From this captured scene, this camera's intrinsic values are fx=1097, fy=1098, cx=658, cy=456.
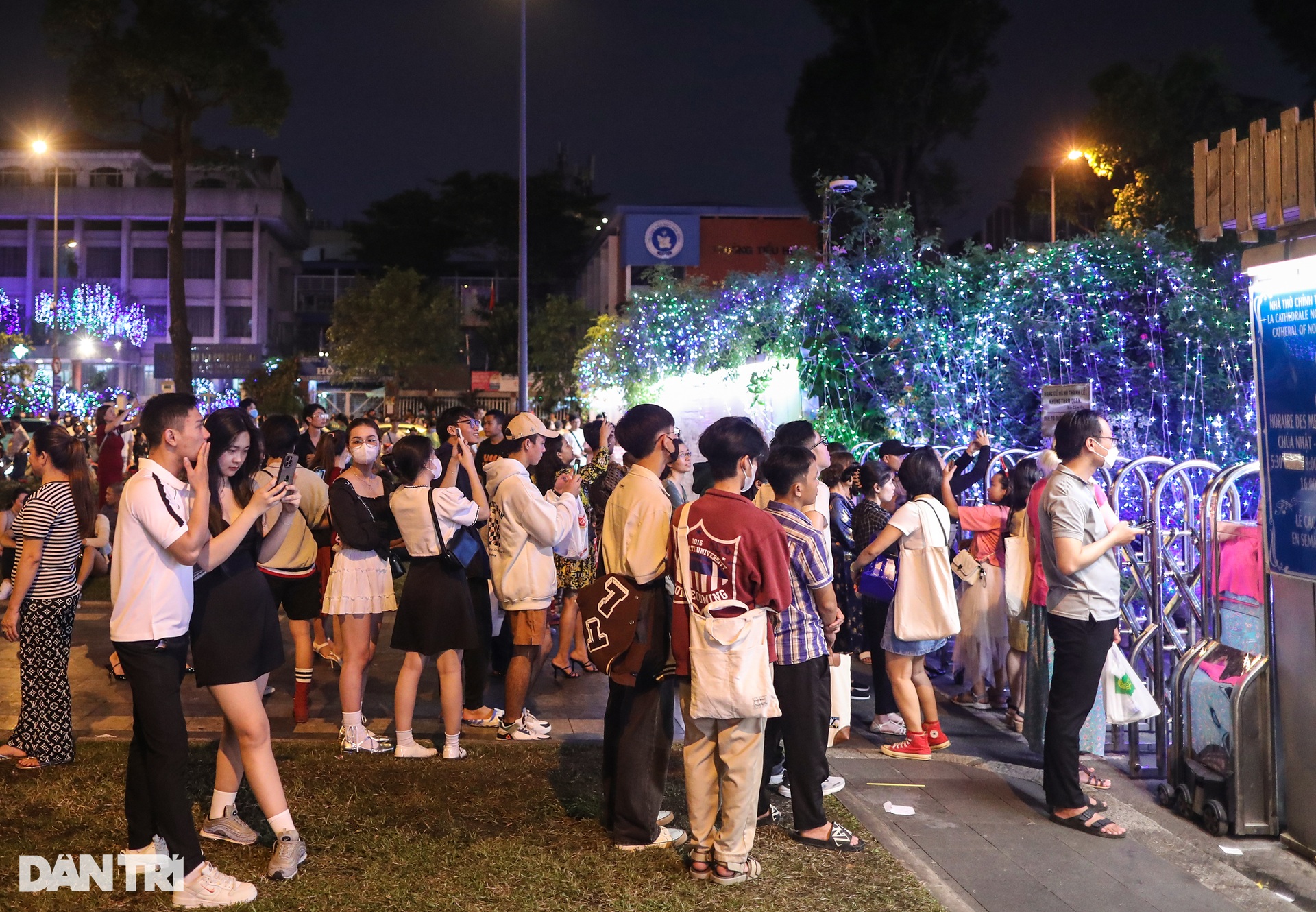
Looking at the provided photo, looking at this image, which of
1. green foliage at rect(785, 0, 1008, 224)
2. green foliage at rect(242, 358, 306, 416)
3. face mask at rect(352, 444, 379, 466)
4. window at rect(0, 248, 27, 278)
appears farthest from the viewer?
window at rect(0, 248, 27, 278)

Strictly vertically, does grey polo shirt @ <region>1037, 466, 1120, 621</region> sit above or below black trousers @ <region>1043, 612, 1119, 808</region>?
above

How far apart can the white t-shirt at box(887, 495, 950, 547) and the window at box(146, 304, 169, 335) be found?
188 ft

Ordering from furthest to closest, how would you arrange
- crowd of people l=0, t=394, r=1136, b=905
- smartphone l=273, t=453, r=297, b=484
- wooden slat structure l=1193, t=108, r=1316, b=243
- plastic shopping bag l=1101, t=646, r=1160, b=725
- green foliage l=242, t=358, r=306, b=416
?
green foliage l=242, t=358, r=306, b=416 < smartphone l=273, t=453, r=297, b=484 < plastic shopping bag l=1101, t=646, r=1160, b=725 < wooden slat structure l=1193, t=108, r=1316, b=243 < crowd of people l=0, t=394, r=1136, b=905

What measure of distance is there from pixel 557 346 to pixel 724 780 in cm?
4300

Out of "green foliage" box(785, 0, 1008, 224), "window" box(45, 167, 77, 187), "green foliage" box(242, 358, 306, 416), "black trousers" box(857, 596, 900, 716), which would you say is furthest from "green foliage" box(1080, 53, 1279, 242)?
"window" box(45, 167, 77, 187)

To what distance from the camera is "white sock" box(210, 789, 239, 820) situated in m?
4.79

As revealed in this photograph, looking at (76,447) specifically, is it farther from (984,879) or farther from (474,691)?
(984,879)

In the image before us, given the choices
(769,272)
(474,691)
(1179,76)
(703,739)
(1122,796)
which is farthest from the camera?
(1179,76)

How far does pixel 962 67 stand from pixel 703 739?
31.5 metres

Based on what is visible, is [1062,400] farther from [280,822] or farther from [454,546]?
[280,822]

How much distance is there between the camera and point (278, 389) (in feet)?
143

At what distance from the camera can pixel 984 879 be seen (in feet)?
15.0

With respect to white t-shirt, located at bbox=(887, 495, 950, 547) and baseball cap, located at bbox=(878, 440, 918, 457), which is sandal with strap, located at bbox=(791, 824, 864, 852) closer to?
white t-shirt, located at bbox=(887, 495, 950, 547)

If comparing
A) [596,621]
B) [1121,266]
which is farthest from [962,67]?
[596,621]
